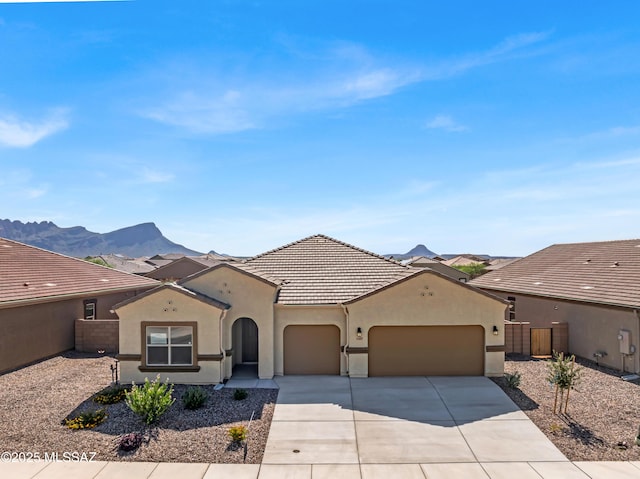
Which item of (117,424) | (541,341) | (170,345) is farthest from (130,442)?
(541,341)

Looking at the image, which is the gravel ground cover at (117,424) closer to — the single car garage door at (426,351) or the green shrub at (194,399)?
the green shrub at (194,399)

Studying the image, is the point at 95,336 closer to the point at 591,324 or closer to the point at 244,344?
the point at 244,344

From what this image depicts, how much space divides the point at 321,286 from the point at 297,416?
5.90 metres

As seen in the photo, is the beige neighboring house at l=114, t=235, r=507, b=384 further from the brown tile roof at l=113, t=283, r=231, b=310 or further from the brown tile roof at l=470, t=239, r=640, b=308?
the brown tile roof at l=470, t=239, r=640, b=308

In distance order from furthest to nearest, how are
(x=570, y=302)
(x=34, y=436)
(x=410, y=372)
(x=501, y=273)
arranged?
(x=501, y=273) → (x=570, y=302) → (x=410, y=372) → (x=34, y=436)

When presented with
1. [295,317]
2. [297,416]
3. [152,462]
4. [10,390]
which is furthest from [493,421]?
[10,390]

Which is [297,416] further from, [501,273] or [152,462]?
[501,273]

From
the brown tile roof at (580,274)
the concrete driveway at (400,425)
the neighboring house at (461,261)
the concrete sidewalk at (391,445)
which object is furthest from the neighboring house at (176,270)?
the neighboring house at (461,261)

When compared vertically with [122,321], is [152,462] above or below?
below

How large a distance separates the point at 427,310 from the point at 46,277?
1762 cm

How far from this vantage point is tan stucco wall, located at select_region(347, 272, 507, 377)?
48.1 ft

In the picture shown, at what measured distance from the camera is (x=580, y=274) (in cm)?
2028

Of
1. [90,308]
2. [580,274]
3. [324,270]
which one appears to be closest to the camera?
[324,270]

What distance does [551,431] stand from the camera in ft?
33.2
